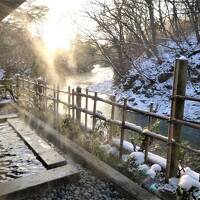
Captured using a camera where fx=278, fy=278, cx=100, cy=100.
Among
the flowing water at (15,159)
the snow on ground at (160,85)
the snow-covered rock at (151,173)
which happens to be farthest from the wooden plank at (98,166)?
the snow on ground at (160,85)

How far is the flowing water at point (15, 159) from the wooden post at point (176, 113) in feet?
7.64

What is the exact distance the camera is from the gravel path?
4.05 m

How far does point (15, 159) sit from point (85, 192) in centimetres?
194

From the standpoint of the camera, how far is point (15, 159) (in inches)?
216

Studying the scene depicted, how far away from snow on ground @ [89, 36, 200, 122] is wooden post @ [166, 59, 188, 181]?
914cm

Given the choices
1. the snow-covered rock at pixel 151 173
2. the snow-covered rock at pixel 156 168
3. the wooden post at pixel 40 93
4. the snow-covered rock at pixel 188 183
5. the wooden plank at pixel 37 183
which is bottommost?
the wooden plank at pixel 37 183

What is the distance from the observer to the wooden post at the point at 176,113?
3.89 m

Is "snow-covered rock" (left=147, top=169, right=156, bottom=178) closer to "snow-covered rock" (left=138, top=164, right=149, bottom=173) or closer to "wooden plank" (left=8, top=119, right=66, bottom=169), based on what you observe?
"snow-covered rock" (left=138, top=164, right=149, bottom=173)

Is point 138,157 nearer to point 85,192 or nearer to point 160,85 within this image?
point 85,192

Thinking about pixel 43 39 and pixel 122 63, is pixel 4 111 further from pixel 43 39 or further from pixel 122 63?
pixel 43 39

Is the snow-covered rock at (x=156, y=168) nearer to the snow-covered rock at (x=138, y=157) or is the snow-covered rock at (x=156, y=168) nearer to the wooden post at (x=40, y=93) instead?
the snow-covered rock at (x=138, y=157)

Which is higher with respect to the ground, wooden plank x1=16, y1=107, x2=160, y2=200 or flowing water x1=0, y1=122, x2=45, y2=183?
wooden plank x1=16, y1=107, x2=160, y2=200

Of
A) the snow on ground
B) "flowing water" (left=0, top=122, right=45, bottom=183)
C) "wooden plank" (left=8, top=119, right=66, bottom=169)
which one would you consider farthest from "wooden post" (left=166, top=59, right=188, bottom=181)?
the snow on ground

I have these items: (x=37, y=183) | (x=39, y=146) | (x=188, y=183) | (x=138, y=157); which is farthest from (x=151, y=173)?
Result: (x=39, y=146)
